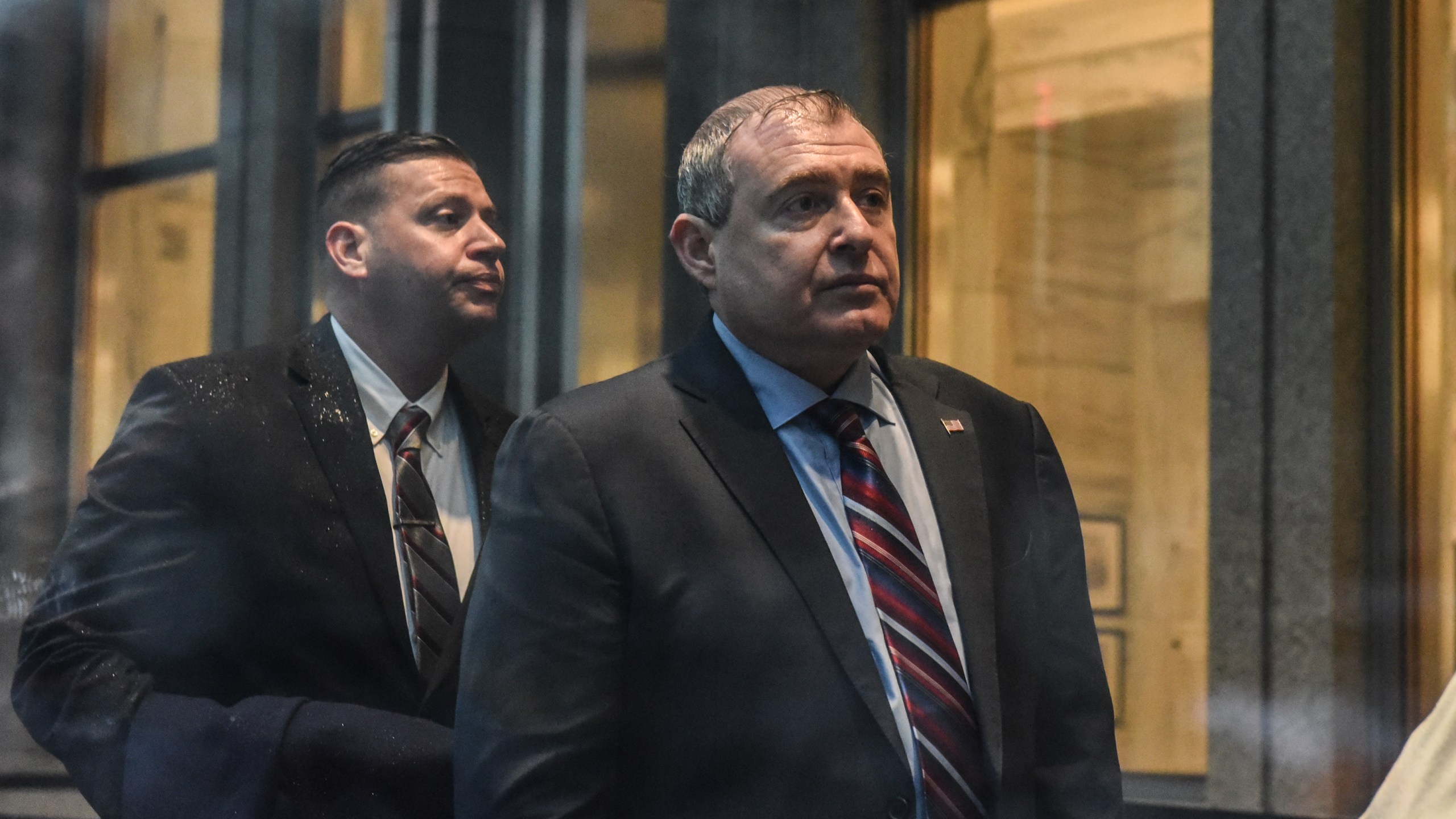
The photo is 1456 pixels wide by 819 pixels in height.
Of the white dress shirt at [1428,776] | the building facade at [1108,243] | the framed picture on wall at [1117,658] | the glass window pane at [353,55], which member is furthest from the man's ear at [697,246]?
the framed picture on wall at [1117,658]

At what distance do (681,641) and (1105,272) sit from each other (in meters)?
4.15

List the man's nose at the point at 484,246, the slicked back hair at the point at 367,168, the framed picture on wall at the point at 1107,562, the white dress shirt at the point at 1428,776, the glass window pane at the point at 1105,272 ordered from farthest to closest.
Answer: the framed picture on wall at the point at 1107,562 < the glass window pane at the point at 1105,272 < the slicked back hair at the point at 367,168 < the man's nose at the point at 484,246 < the white dress shirt at the point at 1428,776

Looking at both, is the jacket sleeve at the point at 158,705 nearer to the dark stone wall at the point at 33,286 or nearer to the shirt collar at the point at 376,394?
the shirt collar at the point at 376,394

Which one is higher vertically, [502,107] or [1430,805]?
[502,107]

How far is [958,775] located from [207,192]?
11.2ft

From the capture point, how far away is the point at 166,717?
256 centimetres

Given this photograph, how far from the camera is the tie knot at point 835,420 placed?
2.40 meters

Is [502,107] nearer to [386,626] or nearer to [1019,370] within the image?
[1019,370]

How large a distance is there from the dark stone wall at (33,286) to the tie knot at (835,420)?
194cm

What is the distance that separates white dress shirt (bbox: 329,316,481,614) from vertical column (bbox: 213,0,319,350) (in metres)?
1.99

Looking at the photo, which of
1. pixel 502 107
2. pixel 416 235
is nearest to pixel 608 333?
pixel 502 107

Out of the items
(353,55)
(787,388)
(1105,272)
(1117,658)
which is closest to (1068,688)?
(787,388)

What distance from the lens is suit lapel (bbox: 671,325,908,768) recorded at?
7.12 ft

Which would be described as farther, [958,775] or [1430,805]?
[1430,805]
